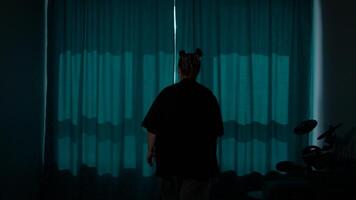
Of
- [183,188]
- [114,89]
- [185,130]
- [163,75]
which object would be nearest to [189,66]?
[185,130]

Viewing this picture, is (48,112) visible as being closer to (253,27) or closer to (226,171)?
(226,171)

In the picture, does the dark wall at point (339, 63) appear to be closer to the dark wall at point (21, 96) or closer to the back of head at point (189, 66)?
the back of head at point (189, 66)

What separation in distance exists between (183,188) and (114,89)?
2.01 m

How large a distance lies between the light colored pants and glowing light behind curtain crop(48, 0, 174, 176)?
5.92ft

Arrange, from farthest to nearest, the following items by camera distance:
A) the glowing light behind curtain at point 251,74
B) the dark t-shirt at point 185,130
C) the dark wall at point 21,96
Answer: the glowing light behind curtain at point 251,74 < the dark wall at point 21,96 < the dark t-shirt at point 185,130

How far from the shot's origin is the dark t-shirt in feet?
8.25

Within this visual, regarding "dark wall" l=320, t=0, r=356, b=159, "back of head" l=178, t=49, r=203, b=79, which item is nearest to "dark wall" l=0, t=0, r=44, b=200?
"back of head" l=178, t=49, r=203, b=79

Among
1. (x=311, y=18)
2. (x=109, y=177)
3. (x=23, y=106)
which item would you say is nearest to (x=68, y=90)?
(x=23, y=106)

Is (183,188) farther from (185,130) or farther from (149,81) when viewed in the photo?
(149,81)

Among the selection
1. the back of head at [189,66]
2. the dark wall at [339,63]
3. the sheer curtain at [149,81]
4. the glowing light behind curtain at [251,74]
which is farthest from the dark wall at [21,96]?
the dark wall at [339,63]

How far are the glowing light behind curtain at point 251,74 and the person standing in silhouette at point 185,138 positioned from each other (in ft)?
5.86

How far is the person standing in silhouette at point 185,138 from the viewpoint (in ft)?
8.25

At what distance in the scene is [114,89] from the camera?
172 inches

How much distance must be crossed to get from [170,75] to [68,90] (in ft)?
3.17
